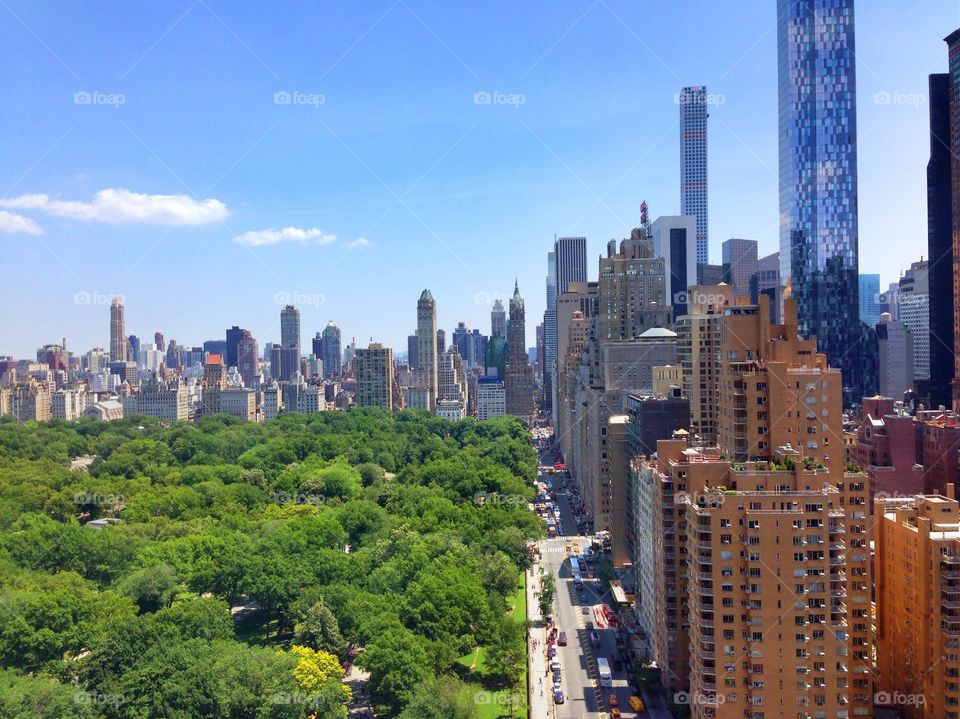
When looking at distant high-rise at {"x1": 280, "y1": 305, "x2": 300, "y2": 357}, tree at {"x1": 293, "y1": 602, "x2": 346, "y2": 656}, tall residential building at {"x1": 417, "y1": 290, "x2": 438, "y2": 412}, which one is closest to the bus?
tree at {"x1": 293, "y1": 602, "x2": 346, "y2": 656}

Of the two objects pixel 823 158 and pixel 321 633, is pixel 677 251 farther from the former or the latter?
pixel 321 633

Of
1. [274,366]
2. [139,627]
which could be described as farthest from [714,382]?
[274,366]

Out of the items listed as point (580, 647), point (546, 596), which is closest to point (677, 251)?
point (546, 596)

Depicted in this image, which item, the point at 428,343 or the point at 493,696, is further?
the point at 428,343

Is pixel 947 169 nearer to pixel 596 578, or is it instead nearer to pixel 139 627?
pixel 596 578

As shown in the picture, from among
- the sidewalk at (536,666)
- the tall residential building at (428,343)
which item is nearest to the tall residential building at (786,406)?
the sidewalk at (536,666)
